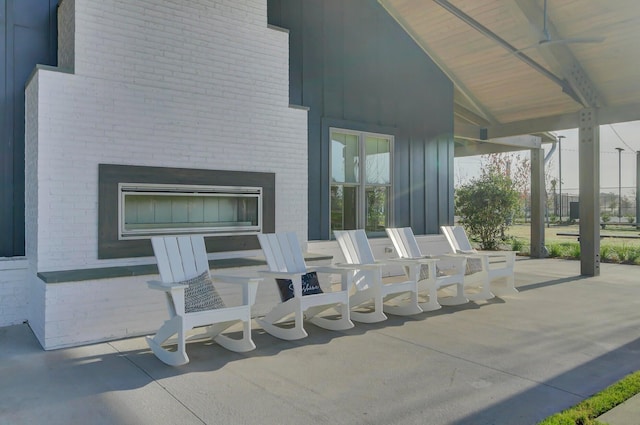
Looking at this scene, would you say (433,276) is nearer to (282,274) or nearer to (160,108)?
(282,274)

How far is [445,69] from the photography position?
29.7 feet

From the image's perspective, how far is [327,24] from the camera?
24.3 feet

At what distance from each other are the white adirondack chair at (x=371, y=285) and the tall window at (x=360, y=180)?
173cm

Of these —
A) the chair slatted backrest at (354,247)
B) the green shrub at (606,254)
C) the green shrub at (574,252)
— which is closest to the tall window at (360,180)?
the chair slatted backrest at (354,247)

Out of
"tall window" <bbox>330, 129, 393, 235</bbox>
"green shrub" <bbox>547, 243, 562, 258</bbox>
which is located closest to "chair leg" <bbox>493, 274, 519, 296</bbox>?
"tall window" <bbox>330, 129, 393, 235</bbox>

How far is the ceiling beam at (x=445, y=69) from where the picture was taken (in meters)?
8.36

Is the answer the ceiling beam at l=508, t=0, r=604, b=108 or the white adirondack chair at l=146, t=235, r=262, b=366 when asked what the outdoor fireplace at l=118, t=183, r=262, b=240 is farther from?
the ceiling beam at l=508, t=0, r=604, b=108

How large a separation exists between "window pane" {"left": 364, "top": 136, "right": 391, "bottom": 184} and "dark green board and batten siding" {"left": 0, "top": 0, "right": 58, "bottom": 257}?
462 centimetres

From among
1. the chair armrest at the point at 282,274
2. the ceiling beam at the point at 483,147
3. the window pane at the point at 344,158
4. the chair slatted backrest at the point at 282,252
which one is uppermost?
the ceiling beam at the point at 483,147

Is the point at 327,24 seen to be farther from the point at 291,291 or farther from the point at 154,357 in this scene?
the point at 154,357

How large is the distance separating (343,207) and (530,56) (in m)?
3.91

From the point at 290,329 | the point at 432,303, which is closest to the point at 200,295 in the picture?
the point at 290,329

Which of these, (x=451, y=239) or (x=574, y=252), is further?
(x=574, y=252)

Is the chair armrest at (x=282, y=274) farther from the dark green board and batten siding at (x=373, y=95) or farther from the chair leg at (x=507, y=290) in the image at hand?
the chair leg at (x=507, y=290)
